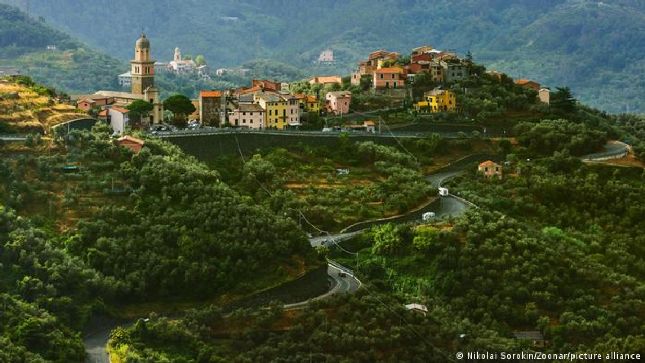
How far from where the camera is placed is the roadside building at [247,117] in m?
64.1

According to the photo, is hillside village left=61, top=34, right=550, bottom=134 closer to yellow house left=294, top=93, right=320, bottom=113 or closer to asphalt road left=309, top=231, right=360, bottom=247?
yellow house left=294, top=93, right=320, bottom=113

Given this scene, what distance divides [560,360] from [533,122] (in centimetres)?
2689

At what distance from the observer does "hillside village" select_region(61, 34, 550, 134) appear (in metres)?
63.0

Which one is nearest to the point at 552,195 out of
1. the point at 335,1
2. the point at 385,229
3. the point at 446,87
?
the point at 385,229

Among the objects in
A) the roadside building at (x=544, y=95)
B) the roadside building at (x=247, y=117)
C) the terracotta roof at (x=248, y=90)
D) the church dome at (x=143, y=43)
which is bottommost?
the roadside building at (x=247, y=117)

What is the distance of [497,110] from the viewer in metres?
69.2

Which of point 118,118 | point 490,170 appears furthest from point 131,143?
point 490,170

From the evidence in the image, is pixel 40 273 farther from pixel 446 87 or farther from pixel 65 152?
pixel 446 87

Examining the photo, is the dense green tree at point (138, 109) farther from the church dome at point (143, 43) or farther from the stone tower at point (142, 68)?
the church dome at point (143, 43)

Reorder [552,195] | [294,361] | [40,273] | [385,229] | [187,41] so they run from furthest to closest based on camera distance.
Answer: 1. [187,41]
2. [552,195]
3. [385,229]
4. [40,273]
5. [294,361]

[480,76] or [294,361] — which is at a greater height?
[480,76]

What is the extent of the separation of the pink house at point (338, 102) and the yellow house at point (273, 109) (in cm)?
380

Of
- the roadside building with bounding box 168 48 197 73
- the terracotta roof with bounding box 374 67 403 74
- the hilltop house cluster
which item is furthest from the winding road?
the roadside building with bounding box 168 48 197 73

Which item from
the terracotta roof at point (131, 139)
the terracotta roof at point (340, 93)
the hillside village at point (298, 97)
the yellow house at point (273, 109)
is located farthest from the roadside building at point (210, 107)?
the terracotta roof at point (131, 139)
